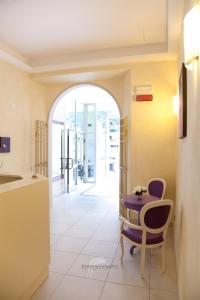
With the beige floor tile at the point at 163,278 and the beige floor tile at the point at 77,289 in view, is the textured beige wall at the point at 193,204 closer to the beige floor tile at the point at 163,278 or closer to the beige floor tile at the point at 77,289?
the beige floor tile at the point at 163,278

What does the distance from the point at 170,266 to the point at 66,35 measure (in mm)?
3768

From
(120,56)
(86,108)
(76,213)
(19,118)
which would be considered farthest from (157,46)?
(86,108)

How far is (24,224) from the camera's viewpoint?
226 centimetres

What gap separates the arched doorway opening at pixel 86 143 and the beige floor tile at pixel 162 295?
15.3 feet

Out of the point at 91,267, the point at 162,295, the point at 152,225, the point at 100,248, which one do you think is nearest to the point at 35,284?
the point at 91,267

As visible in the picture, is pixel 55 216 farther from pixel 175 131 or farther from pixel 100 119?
pixel 100 119

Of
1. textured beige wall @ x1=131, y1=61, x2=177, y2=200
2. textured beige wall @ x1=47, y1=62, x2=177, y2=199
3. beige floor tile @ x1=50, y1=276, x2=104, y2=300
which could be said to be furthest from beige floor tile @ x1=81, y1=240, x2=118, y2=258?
textured beige wall @ x1=131, y1=61, x2=177, y2=200

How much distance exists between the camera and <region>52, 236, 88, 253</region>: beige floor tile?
11.4 ft

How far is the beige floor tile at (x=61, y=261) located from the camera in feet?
9.62

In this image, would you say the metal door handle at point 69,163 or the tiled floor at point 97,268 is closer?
the tiled floor at point 97,268

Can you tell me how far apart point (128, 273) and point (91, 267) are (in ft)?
1.56

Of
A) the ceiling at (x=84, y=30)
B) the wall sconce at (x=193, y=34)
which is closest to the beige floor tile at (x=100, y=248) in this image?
the wall sconce at (x=193, y=34)

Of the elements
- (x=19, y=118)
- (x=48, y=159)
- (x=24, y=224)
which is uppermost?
(x=19, y=118)

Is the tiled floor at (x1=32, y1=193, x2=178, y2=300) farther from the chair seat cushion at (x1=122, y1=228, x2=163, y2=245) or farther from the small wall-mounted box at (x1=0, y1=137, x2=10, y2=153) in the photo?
the small wall-mounted box at (x1=0, y1=137, x2=10, y2=153)
